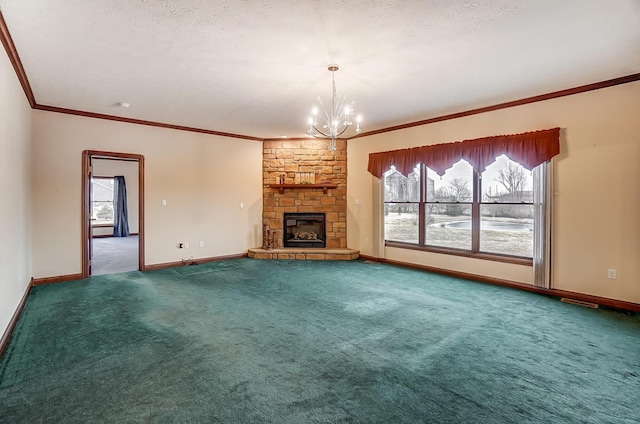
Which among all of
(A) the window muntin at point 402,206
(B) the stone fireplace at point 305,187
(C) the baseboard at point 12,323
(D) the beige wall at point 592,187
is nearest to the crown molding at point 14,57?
(C) the baseboard at point 12,323

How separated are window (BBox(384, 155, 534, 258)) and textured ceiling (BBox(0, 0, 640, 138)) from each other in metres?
1.26

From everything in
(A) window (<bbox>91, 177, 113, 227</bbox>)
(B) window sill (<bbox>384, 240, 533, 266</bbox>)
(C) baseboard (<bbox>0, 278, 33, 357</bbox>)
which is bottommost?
(C) baseboard (<bbox>0, 278, 33, 357</bbox>)

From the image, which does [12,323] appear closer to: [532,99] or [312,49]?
[312,49]

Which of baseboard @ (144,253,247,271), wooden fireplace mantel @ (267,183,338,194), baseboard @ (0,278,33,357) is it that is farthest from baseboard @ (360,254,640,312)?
baseboard @ (0,278,33,357)

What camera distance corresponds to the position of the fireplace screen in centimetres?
746

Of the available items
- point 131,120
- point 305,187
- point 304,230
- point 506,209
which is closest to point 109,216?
point 131,120

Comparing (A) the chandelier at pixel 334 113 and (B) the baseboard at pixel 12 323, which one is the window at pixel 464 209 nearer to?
(A) the chandelier at pixel 334 113

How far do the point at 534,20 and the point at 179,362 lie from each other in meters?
3.90

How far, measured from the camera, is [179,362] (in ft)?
8.58

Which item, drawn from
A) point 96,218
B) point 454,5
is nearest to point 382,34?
point 454,5

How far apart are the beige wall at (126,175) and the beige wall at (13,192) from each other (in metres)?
7.34

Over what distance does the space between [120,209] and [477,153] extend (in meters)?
11.3

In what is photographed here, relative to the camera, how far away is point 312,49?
316cm

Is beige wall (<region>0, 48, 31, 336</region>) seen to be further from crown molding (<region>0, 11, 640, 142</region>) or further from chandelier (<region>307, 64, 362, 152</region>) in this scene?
chandelier (<region>307, 64, 362, 152</region>)
